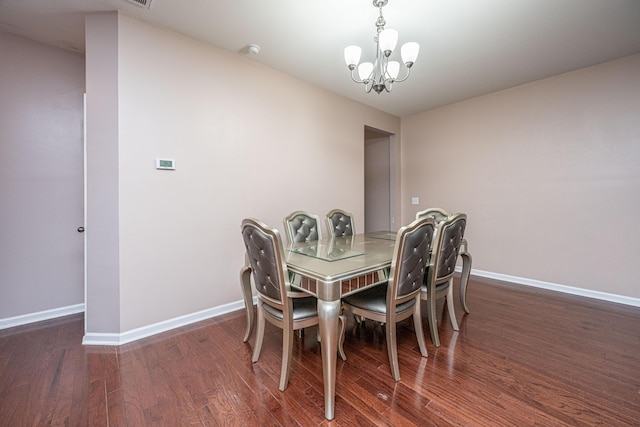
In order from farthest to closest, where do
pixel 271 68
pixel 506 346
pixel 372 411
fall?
pixel 271 68 → pixel 506 346 → pixel 372 411

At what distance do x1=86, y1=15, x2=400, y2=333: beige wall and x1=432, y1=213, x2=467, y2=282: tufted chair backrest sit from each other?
185 cm

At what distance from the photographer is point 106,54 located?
2.13m

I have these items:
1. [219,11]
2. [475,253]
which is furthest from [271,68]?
[475,253]

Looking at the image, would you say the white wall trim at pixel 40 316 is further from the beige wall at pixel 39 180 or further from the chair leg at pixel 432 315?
the chair leg at pixel 432 315

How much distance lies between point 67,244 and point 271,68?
113 inches

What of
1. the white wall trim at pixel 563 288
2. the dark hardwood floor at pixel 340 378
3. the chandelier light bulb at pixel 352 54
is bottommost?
the dark hardwood floor at pixel 340 378

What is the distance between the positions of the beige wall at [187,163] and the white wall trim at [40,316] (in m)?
0.84

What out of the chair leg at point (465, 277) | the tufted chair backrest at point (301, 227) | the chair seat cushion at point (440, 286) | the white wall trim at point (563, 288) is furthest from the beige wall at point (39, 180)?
the white wall trim at point (563, 288)

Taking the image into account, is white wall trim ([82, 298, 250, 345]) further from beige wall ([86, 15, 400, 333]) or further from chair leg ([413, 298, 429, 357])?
chair leg ([413, 298, 429, 357])

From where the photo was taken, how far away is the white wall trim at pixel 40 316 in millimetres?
2383

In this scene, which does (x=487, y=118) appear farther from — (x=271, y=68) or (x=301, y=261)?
(x=301, y=261)

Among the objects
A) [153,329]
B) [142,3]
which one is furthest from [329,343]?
[142,3]

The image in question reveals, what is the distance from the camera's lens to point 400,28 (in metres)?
2.34

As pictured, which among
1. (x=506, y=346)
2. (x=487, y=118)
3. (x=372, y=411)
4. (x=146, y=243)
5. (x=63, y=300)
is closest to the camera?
(x=372, y=411)
